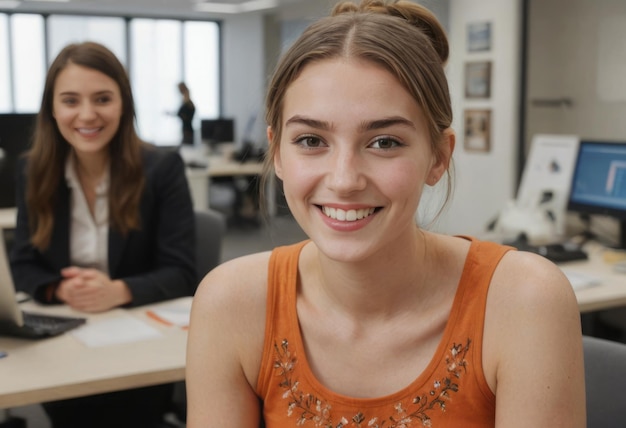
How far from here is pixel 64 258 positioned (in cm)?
253

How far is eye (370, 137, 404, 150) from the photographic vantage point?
3.81ft

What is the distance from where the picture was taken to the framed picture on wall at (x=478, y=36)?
6.63 metres

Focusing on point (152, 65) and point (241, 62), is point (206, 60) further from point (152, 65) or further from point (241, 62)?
point (152, 65)

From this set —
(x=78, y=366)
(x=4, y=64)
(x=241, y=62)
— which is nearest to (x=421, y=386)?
(x=78, y=366)

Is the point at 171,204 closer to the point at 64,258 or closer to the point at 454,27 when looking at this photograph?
the point at 64,258

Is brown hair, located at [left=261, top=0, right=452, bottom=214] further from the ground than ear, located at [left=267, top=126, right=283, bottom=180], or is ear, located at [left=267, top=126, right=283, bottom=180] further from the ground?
brown hair, located at [left=261, top=0, right=452, bottom=214]

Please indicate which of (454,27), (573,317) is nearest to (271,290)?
(573,317)

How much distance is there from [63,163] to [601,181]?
2.37 metres

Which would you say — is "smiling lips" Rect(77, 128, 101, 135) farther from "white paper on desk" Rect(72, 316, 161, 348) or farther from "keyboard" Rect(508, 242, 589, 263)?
"keyboard" Rect(508, 242, 589, 263)

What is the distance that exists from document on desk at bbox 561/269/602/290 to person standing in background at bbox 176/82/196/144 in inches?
54.0

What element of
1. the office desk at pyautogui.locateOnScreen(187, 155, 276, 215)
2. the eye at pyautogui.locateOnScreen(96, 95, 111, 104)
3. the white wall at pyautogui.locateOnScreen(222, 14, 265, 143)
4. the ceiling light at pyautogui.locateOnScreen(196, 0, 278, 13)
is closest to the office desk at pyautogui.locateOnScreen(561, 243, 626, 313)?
the eye at pyautogui.locateOnScreen(96, 95, 111, 104)

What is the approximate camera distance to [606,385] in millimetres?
1403

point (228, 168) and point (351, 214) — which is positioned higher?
point (351, 214)

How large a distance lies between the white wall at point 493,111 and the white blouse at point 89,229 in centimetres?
406
